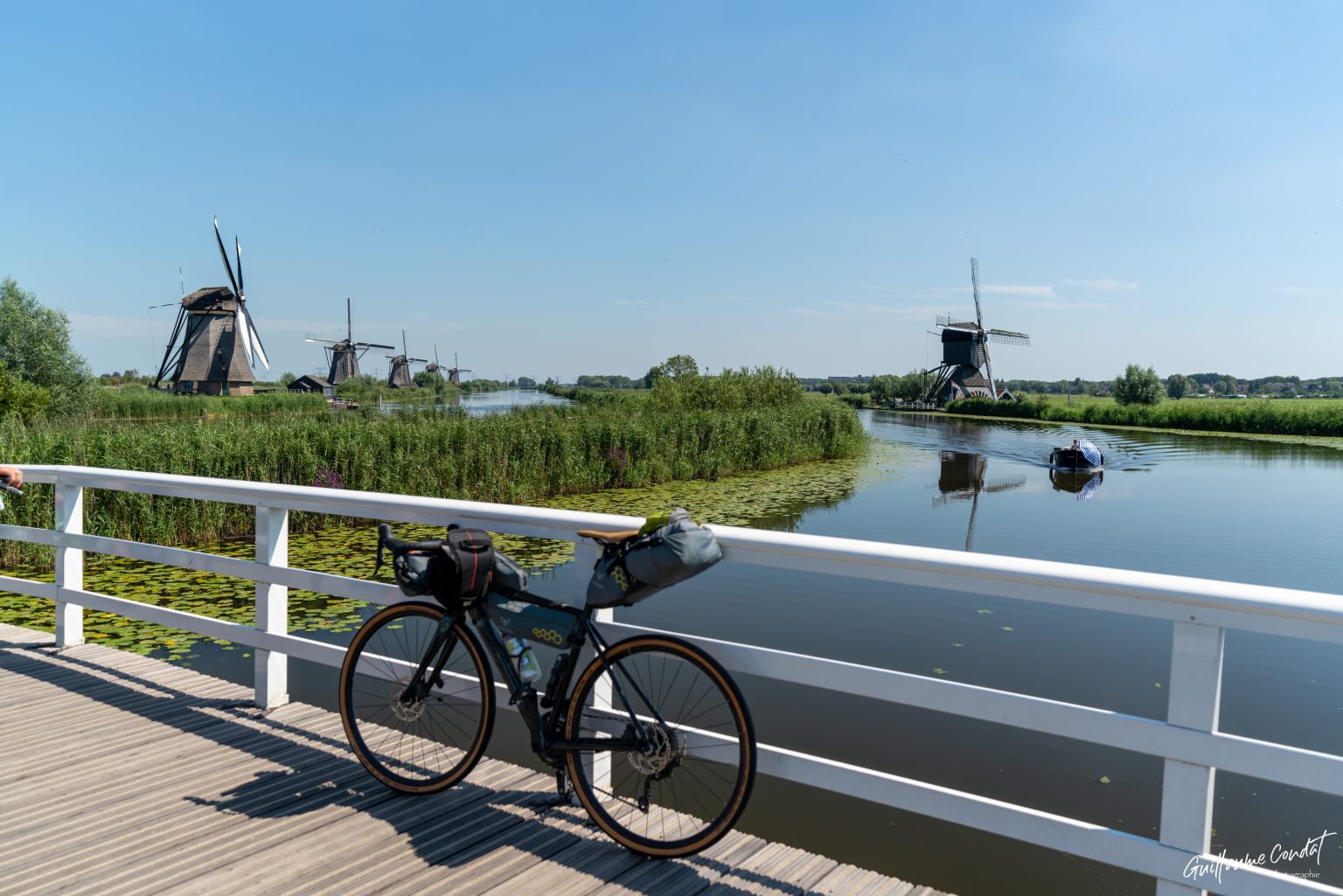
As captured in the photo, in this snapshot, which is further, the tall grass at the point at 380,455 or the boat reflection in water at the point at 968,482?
the boat reflection in water at the point at 968,482

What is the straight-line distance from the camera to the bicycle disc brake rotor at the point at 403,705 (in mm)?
3244

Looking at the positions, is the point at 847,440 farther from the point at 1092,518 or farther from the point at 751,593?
the point at 751,593

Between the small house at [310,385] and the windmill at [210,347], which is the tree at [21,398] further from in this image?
the small house at [310,385]

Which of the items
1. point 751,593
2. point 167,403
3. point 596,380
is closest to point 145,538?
point 751,593

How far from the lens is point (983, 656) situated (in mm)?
7758

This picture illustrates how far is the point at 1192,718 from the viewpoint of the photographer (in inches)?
80.7

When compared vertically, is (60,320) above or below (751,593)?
above

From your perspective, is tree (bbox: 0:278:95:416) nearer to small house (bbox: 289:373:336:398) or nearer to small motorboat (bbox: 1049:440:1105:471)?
small motorboat (bbox: 1049:440:1105:471)

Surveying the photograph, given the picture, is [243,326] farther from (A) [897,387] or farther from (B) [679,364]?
(A) [897,387]

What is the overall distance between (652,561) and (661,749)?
607 millimetres

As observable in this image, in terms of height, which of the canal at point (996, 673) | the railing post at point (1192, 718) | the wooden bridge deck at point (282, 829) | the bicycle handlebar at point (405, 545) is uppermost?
the bicycle handlebar at point (405, 545)

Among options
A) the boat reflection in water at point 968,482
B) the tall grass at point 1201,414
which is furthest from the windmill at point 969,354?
the boat reflection in water at point 968,482

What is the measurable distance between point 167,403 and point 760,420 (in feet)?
84.2

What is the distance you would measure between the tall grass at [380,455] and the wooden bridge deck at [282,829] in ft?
21.9
